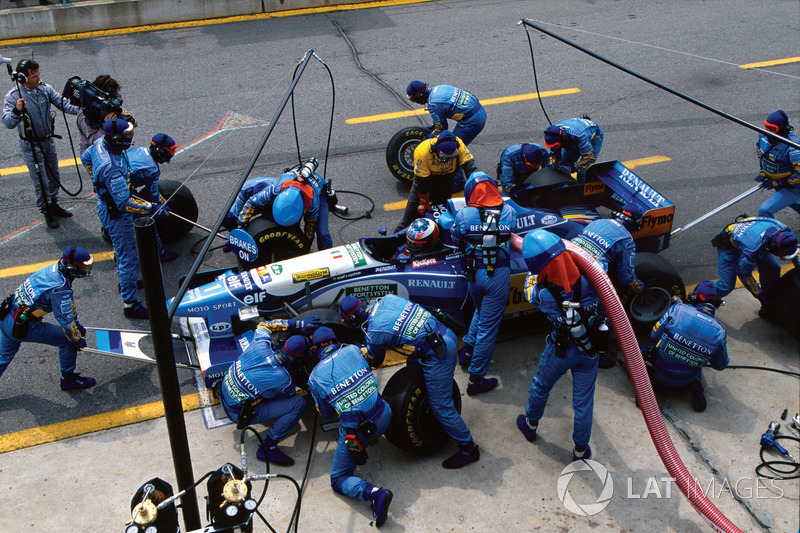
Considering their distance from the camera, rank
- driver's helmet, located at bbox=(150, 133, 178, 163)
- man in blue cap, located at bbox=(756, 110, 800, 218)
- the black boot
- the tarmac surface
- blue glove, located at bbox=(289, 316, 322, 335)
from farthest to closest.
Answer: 1. the black boot
2. man in blue cap, located at bbox=(756, 110, 800, 218)
3. driver's helmet, located at bbox=(150, 133, 178, 163)
4. blue glove, located at bbox=(289, 316, 322, 335)
5. the tarmac surface

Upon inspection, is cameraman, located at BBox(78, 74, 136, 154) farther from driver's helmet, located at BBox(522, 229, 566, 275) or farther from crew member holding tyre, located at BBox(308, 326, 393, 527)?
driver's helmet, located at BBox(522, 229, 566, 275)

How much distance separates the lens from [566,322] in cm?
543

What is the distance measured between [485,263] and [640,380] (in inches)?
64.6

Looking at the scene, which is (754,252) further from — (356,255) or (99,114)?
(99,114)

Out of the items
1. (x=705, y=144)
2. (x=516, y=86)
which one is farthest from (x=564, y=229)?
(x=516, y=86)

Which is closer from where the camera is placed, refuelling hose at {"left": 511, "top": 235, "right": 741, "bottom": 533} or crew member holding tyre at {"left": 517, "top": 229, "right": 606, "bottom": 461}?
refuelling hose at {"left": 511, "top": 235, "right": 741, "bottom": 533}

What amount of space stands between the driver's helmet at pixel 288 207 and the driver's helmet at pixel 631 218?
10.8ft

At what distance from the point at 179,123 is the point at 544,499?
7.88 m

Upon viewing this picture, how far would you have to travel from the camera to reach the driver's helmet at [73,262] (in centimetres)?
607

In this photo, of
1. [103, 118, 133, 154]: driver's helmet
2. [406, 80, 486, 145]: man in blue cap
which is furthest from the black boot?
[406, 80, 486, 145]: man in blue cap

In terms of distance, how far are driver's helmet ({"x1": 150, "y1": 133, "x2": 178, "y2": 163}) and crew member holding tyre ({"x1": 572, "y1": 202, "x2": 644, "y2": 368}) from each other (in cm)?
432

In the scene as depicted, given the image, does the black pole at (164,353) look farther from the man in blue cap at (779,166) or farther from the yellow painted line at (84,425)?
the man in blue cap at (779,166)

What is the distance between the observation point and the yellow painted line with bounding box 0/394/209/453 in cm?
592

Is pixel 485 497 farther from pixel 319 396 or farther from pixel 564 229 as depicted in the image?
pixel 564 229
